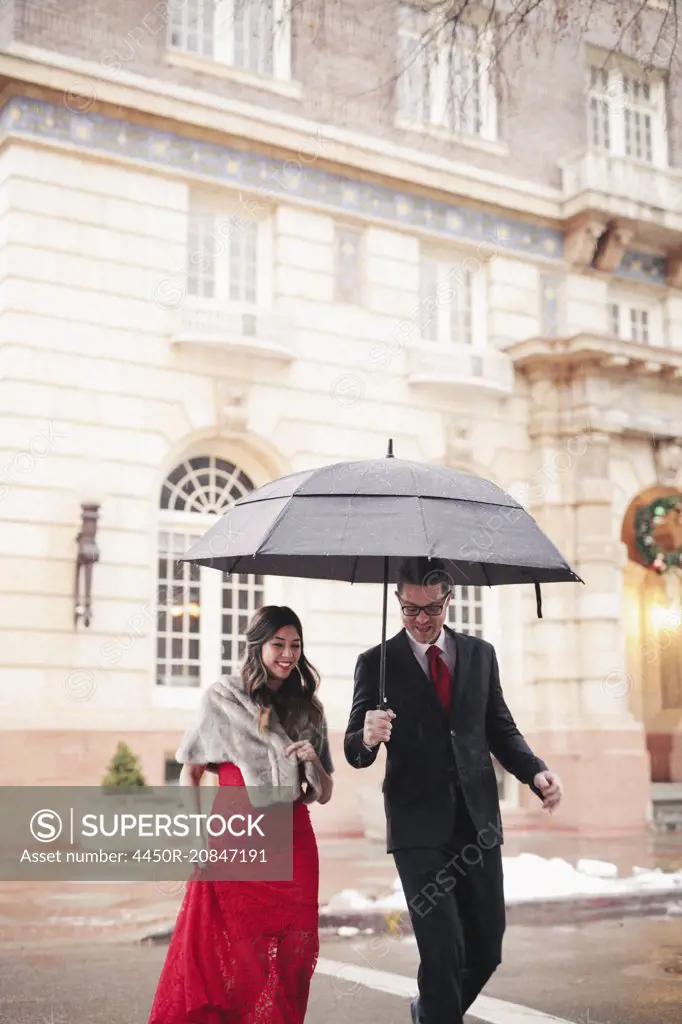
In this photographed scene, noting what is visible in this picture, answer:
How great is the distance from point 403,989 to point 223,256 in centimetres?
1119

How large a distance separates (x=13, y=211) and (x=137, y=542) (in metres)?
4.18

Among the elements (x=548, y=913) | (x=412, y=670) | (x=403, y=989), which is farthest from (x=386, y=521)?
(x=548, y=913)

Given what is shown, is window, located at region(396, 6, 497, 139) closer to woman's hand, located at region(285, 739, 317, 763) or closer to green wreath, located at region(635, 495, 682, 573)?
green wreath, located at region(635, 495, 682, 573)

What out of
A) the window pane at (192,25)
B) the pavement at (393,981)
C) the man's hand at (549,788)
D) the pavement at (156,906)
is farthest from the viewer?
the window pane at (192,25)

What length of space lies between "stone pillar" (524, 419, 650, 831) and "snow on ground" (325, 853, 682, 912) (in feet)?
15.1

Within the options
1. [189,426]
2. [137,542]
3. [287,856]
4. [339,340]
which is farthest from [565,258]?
[287,856]

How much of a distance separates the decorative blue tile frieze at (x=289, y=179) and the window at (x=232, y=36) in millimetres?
1309

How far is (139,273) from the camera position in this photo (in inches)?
598

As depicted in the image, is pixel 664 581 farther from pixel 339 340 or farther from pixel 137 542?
pixel 137 542

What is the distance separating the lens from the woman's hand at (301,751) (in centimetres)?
512

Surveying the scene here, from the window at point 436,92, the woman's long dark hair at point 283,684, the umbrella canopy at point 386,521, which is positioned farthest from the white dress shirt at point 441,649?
the window at point 436,92

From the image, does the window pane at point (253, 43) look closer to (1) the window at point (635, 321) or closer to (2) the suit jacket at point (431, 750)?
(1) the window at point (635, 321)

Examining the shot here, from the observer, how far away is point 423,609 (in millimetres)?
5172

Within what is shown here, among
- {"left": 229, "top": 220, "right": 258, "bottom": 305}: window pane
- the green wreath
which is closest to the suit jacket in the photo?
{"left": 229, "top": 220, "right": 258, "bottom": 305}: window pane
